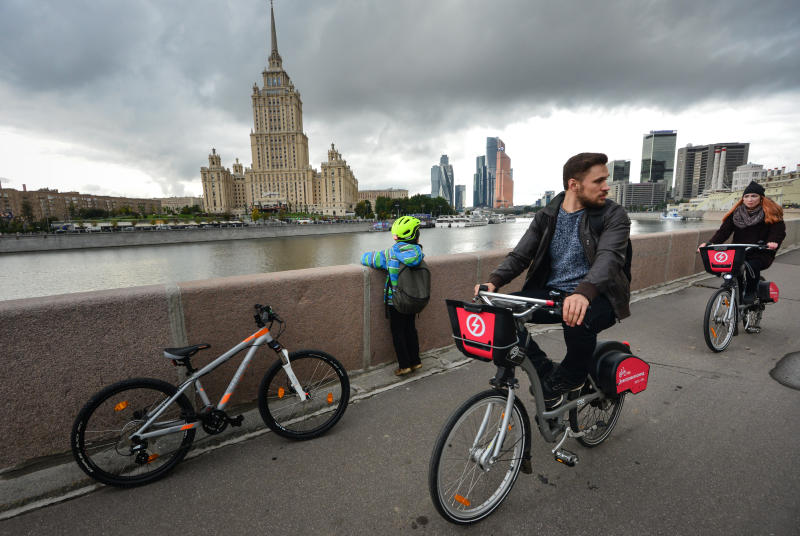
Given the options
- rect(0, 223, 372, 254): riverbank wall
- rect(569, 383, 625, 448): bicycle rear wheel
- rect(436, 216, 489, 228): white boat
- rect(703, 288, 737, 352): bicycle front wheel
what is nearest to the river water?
rect(0, 223, 372, 254): riverbank wall

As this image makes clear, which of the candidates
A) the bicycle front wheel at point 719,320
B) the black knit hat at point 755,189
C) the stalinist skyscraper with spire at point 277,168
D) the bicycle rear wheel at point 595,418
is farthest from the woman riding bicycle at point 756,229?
the stalinist skyscraper with spire at point 277,168

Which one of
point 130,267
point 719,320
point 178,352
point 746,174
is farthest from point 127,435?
point 746,174

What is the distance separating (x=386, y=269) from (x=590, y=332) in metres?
2.25

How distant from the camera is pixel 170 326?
2.85 metres

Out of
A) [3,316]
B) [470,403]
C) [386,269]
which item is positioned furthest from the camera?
[386,269]

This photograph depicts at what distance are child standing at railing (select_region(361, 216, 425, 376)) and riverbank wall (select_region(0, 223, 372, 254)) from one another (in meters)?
68.5

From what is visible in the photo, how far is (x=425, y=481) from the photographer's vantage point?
2359 mm

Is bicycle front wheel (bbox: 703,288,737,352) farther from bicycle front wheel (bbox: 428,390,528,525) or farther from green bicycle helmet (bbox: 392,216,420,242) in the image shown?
bicycle front wheel (bbox: 428,390,528,525)

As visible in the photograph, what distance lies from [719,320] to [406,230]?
389 cm

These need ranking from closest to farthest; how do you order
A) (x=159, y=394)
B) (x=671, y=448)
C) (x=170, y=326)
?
(x=159, y=394) < (x=671, y=448) < (x=170, y=326)

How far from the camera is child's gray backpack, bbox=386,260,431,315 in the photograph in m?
3.69

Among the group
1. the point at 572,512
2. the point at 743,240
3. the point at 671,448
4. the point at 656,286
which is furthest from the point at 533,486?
the point at 656,286

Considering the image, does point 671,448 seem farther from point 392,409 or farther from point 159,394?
point 159,394

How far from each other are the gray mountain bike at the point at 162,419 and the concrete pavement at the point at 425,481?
0.42 feet
